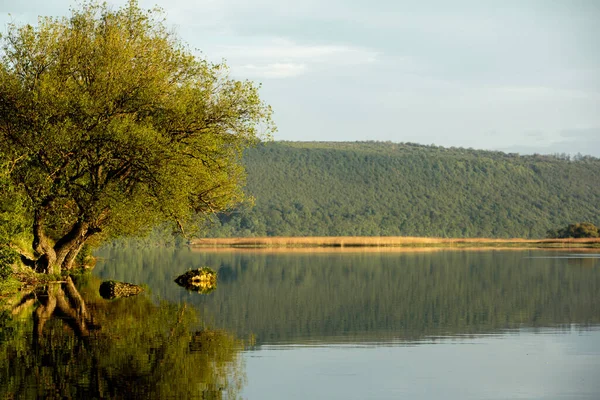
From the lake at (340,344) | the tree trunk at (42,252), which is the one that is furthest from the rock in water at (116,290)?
the tree trunk at (42,252)

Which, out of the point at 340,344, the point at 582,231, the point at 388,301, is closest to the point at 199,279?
the point at 388,301

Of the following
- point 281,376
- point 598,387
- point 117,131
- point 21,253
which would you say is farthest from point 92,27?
point 598,387

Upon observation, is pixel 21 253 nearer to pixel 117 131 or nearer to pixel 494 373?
pixel 117 131

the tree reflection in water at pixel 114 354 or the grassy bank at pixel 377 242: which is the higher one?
the tree reflection in water at pixel 114 354

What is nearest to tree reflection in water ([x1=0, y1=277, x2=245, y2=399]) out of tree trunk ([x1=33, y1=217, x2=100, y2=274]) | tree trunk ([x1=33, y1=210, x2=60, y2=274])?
tree trunk ([x1=33, y1=210, x2=60, y2=274])

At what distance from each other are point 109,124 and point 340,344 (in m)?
20.1

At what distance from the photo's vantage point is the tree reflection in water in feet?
49.8

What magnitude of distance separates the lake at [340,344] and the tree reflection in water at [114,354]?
5cm

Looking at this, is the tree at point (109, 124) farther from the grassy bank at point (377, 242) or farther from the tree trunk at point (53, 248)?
the grassy bank at point (377, 242)

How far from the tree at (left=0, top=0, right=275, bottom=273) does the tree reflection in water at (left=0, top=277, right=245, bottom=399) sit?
1040 cm

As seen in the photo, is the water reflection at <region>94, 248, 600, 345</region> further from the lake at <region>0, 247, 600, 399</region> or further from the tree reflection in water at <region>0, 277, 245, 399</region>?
the tree reflection in water at <region>0, 277, 245, 399</region>

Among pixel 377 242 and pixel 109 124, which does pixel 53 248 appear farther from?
pixel 377 242

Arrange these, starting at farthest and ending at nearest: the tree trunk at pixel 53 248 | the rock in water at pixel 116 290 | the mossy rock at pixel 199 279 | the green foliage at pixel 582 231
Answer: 1. the green foliage at pixel 582 231
2. the mossy rock at pixel 199 279
3. the tree trunk at pixel 53 248
4. the rock in water at pixel 116 290

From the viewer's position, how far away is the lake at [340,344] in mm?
15555
